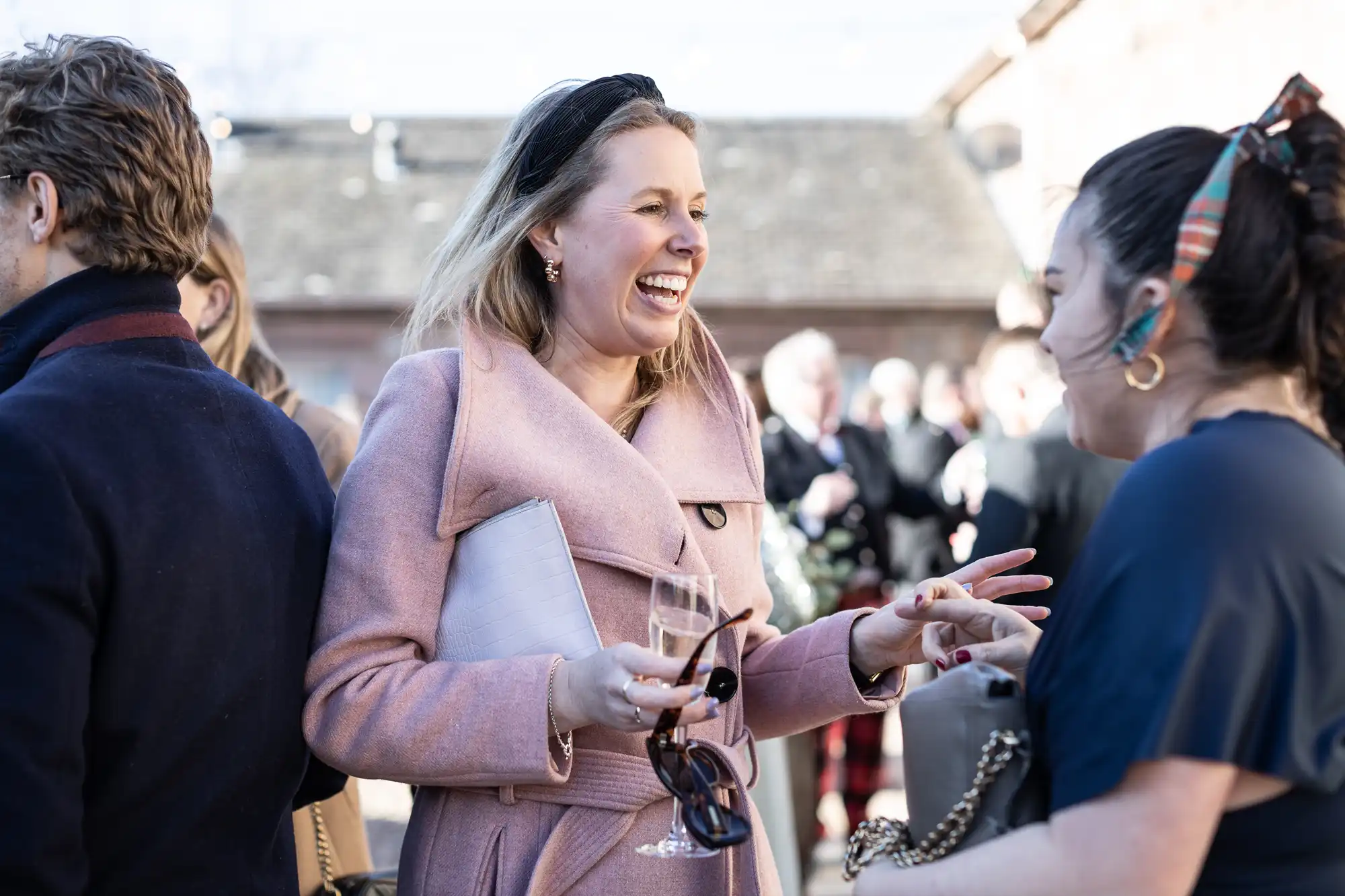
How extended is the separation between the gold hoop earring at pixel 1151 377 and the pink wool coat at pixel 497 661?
2.96 feet

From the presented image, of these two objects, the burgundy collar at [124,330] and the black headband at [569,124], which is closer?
the burgundy collar at [124,330]

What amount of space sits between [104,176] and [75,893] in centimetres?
103

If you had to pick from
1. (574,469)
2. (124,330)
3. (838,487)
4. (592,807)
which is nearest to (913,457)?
(838,487)

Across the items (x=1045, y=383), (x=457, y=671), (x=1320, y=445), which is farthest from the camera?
(x=1045, y=383)

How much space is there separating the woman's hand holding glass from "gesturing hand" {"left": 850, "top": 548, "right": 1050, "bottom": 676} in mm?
472

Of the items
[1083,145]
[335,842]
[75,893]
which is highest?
[75,893]

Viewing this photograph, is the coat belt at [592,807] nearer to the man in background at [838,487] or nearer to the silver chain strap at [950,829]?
the silver chain strap at [950,829]

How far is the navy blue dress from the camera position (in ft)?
4.74

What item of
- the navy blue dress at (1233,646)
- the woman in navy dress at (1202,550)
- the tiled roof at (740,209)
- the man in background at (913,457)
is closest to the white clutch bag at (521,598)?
the woman in navy dress at (1202,550)

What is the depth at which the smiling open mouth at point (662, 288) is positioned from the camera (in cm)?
247

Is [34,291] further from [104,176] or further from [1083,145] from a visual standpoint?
[1083,145]

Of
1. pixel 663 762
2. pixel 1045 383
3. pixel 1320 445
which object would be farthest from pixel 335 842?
pixel 1045 383

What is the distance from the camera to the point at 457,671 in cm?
216

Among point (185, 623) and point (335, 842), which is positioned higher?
point (185, 623)
